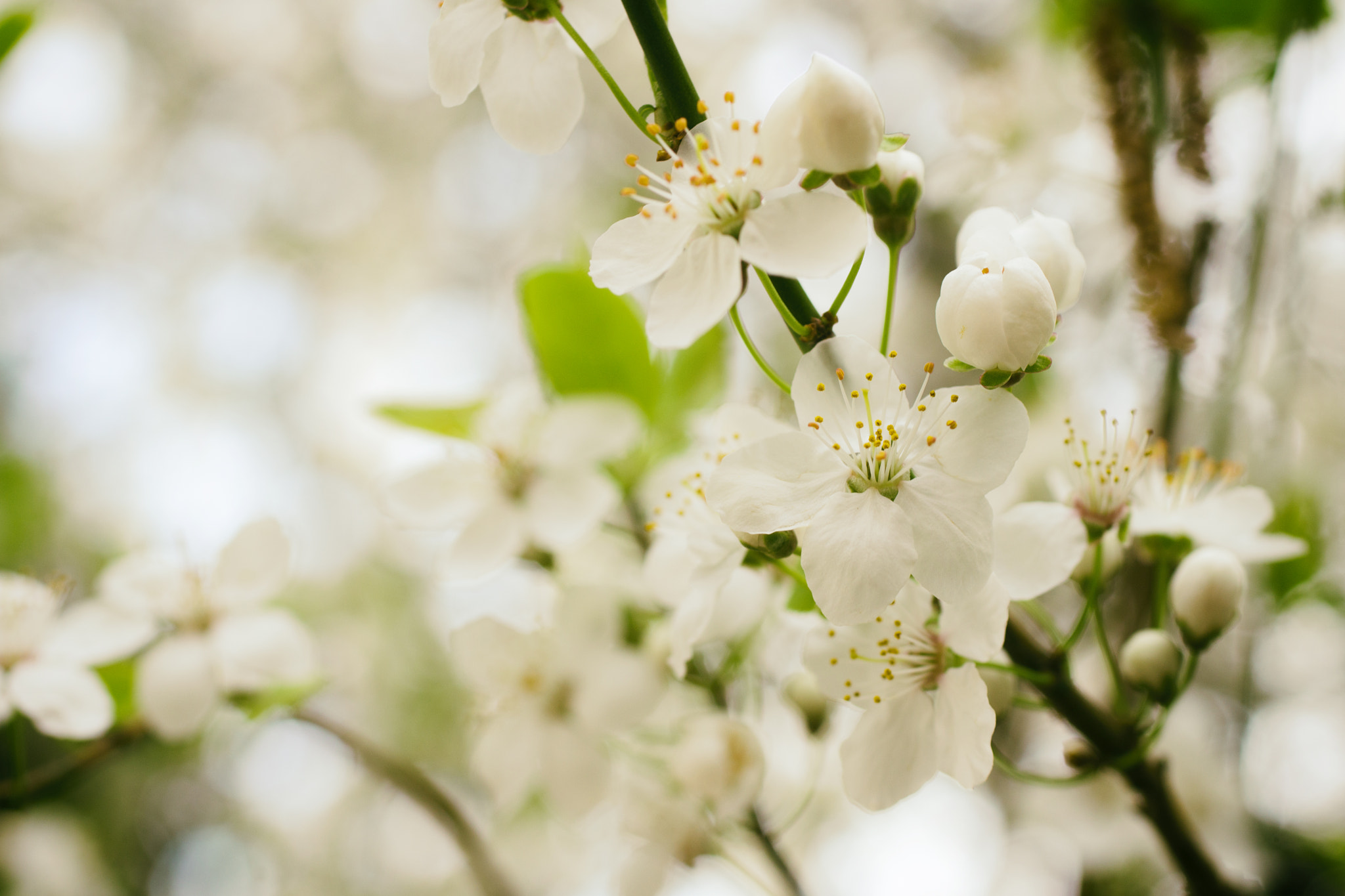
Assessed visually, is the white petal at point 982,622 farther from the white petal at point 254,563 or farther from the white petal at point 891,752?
the white petal at point 254,563

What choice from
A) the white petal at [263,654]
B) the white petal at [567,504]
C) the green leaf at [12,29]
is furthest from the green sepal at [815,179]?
the green leaf at [12,29]

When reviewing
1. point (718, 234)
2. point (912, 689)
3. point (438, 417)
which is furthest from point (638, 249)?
point (438, 417)

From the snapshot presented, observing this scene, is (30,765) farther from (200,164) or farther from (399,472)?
(200,164)

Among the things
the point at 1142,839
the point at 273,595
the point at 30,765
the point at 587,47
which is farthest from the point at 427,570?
the point at 587,47

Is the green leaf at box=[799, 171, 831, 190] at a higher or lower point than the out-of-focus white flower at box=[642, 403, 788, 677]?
higher

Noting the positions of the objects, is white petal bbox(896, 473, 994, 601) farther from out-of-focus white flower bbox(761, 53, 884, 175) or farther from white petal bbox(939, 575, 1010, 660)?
out-of-focus white flower bbox(761, 53, 884, 175)

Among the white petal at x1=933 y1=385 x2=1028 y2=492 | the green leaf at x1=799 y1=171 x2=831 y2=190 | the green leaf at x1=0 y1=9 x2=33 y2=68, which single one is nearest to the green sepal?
the green leaf at x1=799 y1=171 x2=831 y2=190
